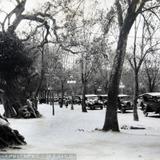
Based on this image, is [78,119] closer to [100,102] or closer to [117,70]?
[117,70]

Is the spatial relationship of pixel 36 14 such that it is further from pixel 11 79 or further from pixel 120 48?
pixel 120 48

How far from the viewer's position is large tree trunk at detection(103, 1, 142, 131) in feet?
69.0

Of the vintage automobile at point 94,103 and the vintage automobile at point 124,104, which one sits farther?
the vintage automobile at point 94,103

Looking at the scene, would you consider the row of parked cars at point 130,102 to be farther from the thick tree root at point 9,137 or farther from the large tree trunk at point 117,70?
the thick tree root at point 9,137

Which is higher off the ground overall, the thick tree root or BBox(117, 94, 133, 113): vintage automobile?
BBox(117, 94, 133, 113): vintage automobile

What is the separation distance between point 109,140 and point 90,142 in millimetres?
→ 1097

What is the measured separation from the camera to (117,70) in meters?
21.5

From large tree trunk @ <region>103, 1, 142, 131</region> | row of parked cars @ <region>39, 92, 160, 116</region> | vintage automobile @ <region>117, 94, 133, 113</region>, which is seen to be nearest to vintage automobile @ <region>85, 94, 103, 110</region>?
row of parked cars @ <region>39, 92, 160, 116</region>

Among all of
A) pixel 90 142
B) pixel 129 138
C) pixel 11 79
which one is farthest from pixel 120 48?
pixel 11 79

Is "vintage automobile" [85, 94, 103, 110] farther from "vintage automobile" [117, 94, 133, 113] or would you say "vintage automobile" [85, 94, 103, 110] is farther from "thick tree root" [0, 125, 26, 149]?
"thick tree root" [0, 125, 26, 149]

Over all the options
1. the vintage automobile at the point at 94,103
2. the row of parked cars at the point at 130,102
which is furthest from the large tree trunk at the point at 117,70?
the vintage automobile at the point at 94,103

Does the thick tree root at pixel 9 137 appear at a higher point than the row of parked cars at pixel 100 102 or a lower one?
lower

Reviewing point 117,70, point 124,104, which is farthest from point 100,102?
point 117,70

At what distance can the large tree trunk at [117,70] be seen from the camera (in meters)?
21.0
